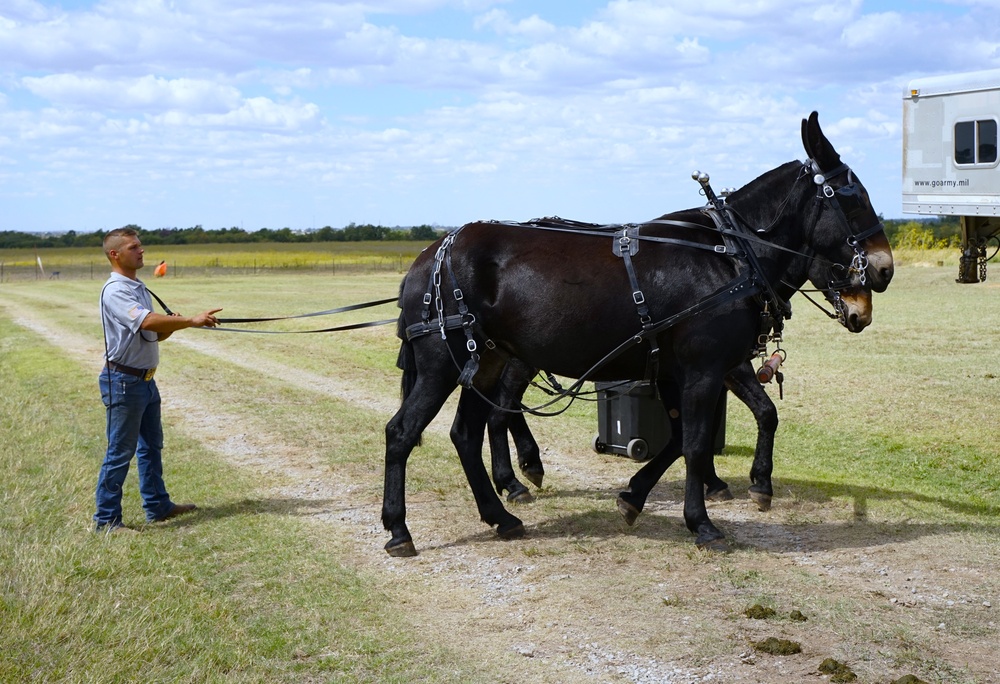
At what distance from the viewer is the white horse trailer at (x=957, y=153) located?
692 inches

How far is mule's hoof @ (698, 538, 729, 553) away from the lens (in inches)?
270

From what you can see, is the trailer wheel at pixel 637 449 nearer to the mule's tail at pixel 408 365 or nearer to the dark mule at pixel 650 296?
the dark mule at pixel 650 296

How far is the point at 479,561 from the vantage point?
685 centimetres

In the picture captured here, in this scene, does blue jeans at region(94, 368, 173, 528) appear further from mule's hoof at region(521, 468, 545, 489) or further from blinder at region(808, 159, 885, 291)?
blinder at region(808, 159, 885, 291)

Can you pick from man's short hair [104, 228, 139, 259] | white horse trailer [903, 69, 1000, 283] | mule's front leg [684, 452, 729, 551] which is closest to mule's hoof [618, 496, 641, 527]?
A: mule's front leg [684, 452, 729, 551]

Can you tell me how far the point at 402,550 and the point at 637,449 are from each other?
342cm

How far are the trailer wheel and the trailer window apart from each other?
36.5 ft

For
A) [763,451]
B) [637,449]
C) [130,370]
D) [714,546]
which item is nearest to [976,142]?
[637,449]

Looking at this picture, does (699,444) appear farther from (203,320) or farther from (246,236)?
(246,236)

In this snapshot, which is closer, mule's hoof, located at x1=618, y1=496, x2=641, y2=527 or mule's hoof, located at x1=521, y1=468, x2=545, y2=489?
mule's hoof, located at x1=618, y1=496, x2=641, y2=527

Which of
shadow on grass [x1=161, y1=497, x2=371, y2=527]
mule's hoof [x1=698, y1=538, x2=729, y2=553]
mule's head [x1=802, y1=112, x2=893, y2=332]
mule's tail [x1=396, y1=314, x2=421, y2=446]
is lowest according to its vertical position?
shadow on grass [x1=161, y1=497, x2=371, y2=527]

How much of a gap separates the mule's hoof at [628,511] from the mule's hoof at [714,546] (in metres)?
0.62

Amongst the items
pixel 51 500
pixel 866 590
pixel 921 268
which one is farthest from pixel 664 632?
pixel 921 268

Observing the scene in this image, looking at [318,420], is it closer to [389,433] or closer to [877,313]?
[389,433]
